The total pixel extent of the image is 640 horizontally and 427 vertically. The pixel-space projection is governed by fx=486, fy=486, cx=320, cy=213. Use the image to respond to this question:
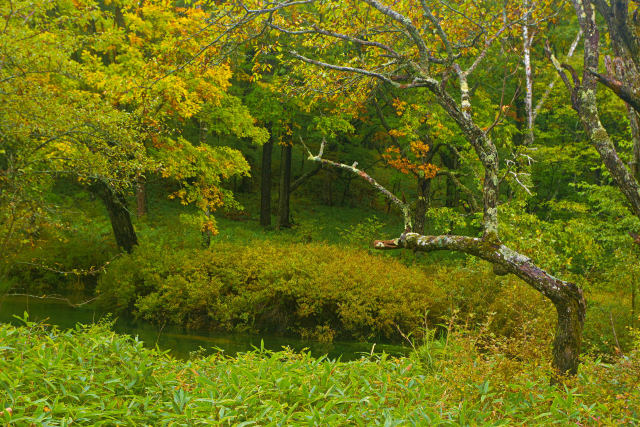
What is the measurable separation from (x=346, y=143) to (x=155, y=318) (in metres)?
13.9

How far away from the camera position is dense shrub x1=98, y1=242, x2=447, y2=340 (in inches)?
490

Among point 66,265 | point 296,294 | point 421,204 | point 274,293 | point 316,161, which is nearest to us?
point 316,161

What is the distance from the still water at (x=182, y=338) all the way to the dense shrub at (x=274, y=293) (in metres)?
0.49

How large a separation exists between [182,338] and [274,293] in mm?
2589

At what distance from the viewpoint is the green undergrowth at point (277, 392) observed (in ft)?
12.1

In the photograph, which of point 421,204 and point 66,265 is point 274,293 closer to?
point 66,265

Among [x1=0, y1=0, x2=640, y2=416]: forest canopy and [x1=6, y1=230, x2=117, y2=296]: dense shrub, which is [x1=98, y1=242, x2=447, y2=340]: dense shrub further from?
[x1=6, y1=230, x2=117, y2=296]: dense shrub

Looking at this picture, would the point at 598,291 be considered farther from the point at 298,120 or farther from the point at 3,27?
the point at 3,27

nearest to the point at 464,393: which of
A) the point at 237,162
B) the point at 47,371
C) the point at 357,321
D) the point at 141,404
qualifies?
the point at 141,404

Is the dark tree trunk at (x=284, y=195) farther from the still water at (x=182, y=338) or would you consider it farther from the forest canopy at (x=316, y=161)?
the still water at (x=182, y=338)

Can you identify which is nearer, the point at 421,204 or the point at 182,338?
the point at 182,338

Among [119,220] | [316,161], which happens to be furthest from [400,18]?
[119,220]

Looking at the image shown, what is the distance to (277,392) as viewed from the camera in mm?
4258

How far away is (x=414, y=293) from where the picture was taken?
12.5 m
